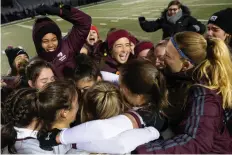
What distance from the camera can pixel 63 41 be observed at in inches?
125

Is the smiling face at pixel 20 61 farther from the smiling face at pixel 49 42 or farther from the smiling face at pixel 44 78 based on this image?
the smiling face at pixel 44 78

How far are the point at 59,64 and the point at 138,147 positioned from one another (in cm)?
180

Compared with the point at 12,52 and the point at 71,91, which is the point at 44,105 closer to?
the point at 71,91

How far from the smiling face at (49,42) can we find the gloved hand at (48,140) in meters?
1.50

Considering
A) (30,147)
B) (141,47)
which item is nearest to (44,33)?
(141,47)

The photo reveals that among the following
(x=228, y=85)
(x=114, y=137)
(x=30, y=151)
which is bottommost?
(x=30, y=151)

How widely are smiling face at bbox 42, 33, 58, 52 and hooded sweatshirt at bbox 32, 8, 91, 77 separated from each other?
33mm

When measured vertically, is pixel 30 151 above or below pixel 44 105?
below

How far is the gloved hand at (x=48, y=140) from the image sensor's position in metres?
1.64

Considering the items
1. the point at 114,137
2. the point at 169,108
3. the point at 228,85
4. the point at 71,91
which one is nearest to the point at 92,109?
the point at 71,91

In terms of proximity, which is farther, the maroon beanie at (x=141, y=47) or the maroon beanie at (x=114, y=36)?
the maroon beanie at (x=141, y=47)

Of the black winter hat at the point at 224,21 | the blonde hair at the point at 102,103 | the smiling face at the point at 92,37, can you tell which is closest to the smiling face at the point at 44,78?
the blonde hair at the point at 102,103

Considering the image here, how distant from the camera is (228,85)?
175 cm

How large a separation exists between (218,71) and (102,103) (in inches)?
30.7
